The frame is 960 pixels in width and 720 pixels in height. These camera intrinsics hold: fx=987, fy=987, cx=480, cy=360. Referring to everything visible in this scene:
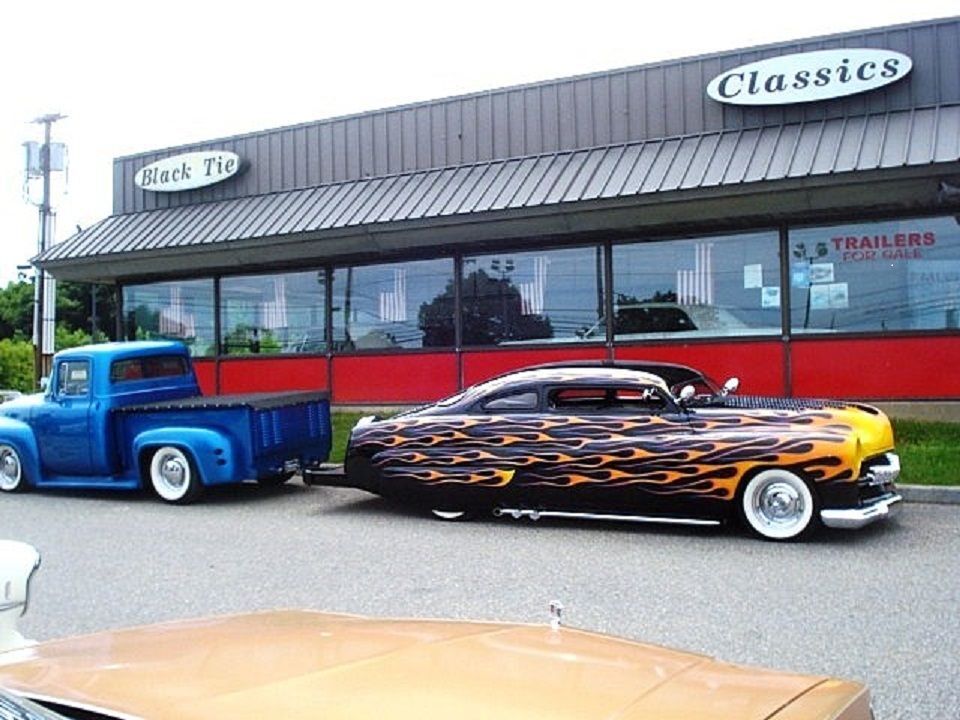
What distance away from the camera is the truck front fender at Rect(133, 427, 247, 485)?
36.4 feet

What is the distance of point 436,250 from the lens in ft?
53.7

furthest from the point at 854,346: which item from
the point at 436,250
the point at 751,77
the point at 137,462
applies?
the point at 137,462

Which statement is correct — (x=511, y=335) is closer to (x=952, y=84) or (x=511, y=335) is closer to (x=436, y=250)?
(x=436, y=250)

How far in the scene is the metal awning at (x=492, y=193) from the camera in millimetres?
12305

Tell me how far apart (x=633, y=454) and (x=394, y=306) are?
8623 mm

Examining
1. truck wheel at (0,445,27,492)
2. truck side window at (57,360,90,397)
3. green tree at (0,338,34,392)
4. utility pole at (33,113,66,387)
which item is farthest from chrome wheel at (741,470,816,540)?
green tree at (0,338,34,392)

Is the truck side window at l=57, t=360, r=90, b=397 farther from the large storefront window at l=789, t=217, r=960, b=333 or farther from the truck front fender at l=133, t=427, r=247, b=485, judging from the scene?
the large storefront window at l=789, t=217, r=960, b=333

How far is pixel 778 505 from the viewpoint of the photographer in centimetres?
848

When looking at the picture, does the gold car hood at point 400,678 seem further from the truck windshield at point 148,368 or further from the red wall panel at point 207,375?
the red wall panel at point 207,375

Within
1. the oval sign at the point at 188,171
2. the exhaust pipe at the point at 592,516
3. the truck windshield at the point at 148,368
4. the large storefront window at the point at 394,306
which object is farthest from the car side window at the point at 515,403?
the oval sign at the point at 188,171

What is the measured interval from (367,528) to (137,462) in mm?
3744

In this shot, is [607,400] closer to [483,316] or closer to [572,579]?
[572,579]

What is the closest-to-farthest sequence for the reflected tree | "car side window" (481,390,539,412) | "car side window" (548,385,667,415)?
"car side window" (548,385,667,415)
"car side window" (481,390,539,412)
the reflected tree

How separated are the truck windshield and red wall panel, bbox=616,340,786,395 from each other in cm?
661
